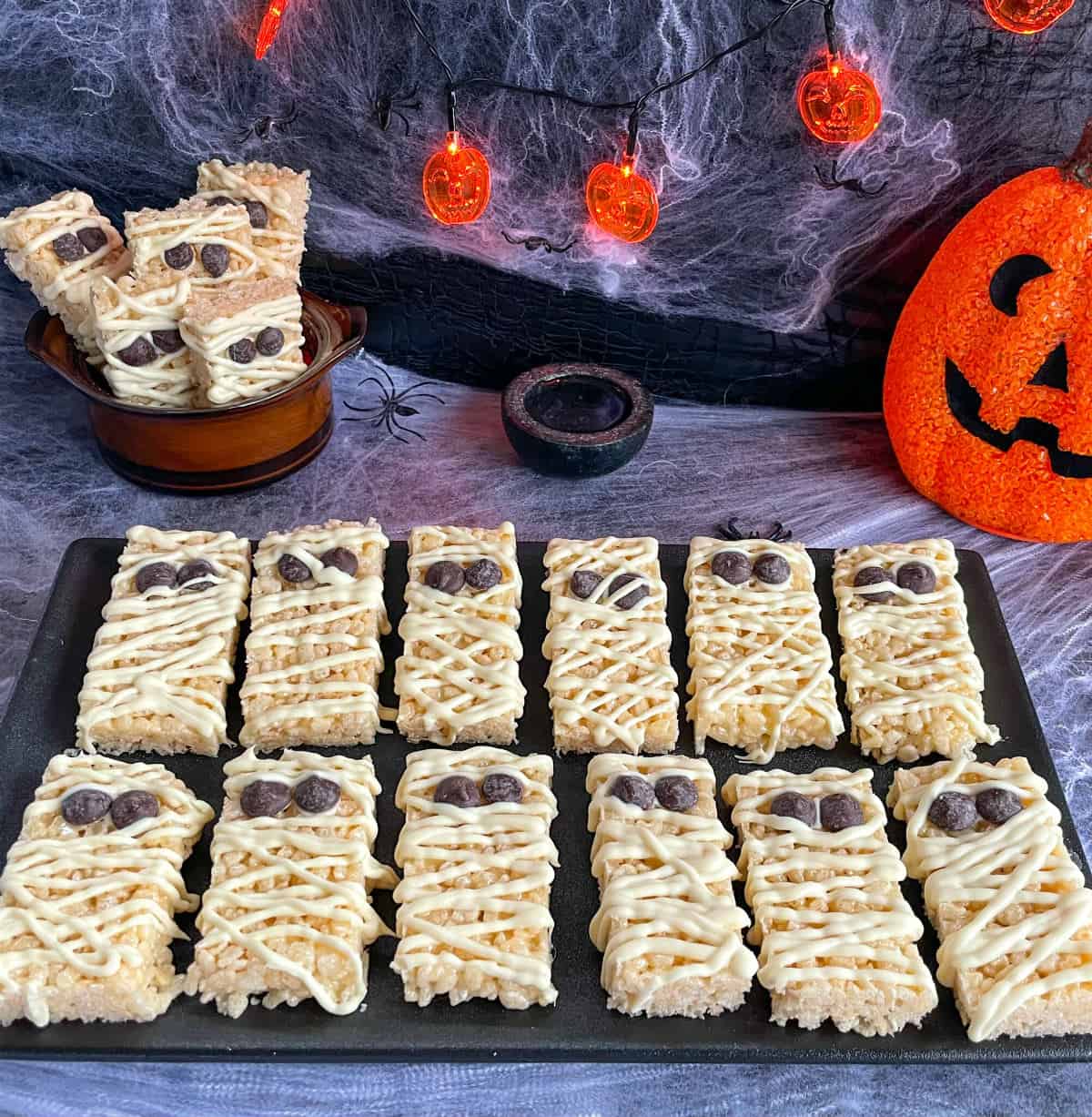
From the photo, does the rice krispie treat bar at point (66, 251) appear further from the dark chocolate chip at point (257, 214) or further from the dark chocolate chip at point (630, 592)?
the dark chocolate chip at point (630, 592)

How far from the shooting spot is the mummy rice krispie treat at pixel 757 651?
2686mm

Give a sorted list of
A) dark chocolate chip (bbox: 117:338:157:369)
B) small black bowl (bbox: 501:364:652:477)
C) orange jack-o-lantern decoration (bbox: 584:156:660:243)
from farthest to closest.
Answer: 1. small black bowl (bbox: 501:364:652:477)
2. orange jack-o-lantern decoration (bbox: 584:156:660:243)
3. dark chocolate chip (bbox: 117:338:157:369)

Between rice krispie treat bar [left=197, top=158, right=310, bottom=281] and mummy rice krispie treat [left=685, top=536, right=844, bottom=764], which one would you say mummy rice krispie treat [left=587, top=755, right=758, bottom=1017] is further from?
rice krispie treat bar [left=197, top=158, right=310, bottom=281]

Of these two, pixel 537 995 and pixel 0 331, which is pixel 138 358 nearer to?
pixel 0 331

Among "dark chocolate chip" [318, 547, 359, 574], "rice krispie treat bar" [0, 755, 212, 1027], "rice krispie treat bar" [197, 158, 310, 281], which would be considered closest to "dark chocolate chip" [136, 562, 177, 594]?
"dark chocolate chip" [318, 547, 359, 574]

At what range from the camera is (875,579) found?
2.89 metres

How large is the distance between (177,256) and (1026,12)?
194cm

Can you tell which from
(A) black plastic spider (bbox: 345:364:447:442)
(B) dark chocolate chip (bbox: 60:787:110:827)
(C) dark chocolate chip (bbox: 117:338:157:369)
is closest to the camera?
(B) dark chocolate chip (bbox: 60:787:110:827)

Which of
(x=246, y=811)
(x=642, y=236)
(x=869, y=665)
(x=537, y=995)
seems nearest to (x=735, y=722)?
(x=869, y=665)

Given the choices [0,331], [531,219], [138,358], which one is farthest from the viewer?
[0,331]

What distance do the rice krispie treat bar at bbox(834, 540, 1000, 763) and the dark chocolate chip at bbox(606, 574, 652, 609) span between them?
0.45 m

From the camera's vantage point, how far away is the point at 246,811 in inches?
95.7

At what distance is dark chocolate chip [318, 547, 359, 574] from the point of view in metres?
2.86

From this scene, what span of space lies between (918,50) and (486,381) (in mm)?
1471
